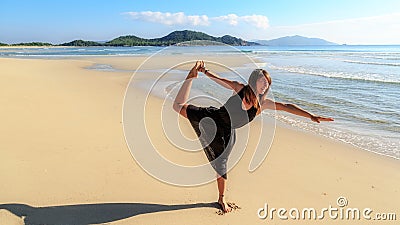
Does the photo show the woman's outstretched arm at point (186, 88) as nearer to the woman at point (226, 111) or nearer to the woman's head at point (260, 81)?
the woman at point (226, 111)

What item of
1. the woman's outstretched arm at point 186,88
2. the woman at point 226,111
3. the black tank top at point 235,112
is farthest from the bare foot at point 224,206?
the woman's outstretched arm at point 186,88

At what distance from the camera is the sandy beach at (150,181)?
3939 mm

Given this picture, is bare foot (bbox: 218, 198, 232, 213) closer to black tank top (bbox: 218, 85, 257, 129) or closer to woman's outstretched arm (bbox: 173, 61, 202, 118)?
black tank top (bbox: 218, 85, 257, 129)

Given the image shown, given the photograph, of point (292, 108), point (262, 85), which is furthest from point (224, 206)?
point (262, 85)

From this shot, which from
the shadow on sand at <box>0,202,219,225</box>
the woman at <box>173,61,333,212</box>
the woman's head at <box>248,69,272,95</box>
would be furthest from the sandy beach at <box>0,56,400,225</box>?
the woman's head at <box>248,69,272,95</box>

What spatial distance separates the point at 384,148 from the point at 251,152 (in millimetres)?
2834

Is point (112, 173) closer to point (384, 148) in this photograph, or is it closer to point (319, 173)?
point (319, 173)

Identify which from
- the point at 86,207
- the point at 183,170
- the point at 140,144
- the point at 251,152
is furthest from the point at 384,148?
the point at 86,207

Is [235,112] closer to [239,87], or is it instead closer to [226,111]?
[226,111]

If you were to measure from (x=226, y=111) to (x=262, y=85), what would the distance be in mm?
513

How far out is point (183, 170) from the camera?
517 cm

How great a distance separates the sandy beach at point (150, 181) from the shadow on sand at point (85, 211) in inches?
0.4

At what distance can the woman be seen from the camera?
3.76m

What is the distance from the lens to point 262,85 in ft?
12.2
